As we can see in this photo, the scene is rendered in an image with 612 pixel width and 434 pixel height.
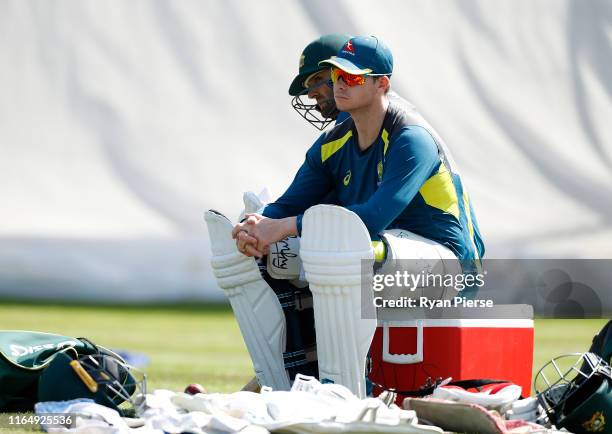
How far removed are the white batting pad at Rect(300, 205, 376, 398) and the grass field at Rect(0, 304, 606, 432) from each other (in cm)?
102

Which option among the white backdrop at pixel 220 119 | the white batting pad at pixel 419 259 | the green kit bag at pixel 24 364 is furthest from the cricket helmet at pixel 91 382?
the white backdrop at pixel 220 119

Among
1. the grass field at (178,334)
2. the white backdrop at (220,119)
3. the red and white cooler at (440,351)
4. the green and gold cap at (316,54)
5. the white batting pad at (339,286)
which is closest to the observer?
the white batting pad at (339,286)

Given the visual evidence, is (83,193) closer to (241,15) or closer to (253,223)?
(241,15)

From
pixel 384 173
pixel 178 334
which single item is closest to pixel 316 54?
pixel 384 173

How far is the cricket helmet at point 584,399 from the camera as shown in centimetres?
253

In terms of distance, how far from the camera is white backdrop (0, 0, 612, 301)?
9.75 meters

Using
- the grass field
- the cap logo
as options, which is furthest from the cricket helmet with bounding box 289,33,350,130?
the grass field

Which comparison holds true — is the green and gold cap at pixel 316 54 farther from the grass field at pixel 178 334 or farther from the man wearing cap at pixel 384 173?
the grass field at pixel 178 334

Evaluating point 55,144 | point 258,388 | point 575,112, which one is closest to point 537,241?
point 575,112

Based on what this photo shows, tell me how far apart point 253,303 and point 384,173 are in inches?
20.0

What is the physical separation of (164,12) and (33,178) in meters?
1.98

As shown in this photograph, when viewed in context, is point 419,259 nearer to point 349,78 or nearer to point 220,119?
point 349,78

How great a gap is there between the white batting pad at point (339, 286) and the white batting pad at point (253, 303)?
0.30 meters

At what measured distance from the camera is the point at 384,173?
2859 millimetres
